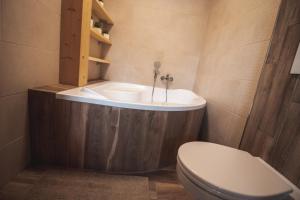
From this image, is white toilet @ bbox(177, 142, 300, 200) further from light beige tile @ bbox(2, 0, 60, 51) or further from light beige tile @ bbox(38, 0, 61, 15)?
light beige tile @ bbox(38, 0, 61, 15)

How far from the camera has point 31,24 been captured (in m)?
1.02

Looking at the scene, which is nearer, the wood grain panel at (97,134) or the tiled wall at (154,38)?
the wood grain panel at (97,134)

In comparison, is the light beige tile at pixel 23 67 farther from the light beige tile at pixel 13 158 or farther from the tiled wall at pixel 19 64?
the light beige tile at pixel 13 158

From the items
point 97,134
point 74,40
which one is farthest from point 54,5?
point 97,134

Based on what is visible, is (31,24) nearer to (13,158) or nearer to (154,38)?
(13,158)

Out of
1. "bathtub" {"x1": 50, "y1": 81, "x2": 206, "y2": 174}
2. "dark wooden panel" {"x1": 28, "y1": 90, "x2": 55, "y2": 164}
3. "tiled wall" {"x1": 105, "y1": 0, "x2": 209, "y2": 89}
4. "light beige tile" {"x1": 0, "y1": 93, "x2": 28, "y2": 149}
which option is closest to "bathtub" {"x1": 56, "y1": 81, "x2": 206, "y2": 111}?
"bathtub" {"x1": 50, "y1": 81, "x2": 206, "y2": 174}

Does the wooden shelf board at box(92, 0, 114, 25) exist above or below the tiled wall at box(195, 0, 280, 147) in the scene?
above

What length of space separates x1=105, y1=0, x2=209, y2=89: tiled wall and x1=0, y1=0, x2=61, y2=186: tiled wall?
47.1 inches

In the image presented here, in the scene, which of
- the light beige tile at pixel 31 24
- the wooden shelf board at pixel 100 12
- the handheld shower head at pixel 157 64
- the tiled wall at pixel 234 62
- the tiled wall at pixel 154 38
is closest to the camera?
the light beige tile at pixel 31 24

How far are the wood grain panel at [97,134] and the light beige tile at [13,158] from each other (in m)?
0.07

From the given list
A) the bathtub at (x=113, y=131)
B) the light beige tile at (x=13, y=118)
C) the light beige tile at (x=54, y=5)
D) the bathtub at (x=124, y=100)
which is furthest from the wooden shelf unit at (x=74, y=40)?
the light beige tile at (x=13, y=118)

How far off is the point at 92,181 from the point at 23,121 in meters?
0.69

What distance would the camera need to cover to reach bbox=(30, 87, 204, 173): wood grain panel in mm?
1101

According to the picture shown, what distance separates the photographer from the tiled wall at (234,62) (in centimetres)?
107
